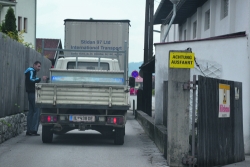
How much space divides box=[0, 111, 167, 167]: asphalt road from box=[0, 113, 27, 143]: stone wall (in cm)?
17

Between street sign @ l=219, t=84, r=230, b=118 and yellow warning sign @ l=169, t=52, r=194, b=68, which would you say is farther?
street sign @ l=219, t=84, r=230, b=118

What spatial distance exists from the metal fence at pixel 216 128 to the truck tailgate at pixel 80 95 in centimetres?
264

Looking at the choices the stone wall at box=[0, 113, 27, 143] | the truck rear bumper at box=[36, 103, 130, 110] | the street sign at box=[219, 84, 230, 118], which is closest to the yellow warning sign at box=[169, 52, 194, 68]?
the street sign at box=[219, 84, 230, 118]

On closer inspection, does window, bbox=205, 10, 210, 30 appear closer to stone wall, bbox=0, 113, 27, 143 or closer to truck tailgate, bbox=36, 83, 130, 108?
stone wall, bbox=0, 113, 27, 143

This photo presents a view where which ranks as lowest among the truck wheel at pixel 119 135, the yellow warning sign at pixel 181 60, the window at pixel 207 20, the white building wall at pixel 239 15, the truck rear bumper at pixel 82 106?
the truck wheel at pixel 119 135

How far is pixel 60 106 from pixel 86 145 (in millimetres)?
1278

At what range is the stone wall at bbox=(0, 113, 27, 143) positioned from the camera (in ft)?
49.7

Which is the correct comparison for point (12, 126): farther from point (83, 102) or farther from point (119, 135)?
point (119, 135)

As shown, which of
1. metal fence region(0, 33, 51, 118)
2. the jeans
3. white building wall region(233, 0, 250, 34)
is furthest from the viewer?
the jeans

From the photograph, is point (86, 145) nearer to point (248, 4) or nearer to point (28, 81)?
point (28, 81)

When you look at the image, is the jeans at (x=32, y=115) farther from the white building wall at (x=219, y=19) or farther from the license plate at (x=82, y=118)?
the white building wall at (x=219, y=19)

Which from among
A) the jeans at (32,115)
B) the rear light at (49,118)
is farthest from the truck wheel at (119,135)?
the jeans at (32,115)

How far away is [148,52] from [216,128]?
17311 mm

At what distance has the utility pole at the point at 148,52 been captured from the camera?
28453 millimetres
